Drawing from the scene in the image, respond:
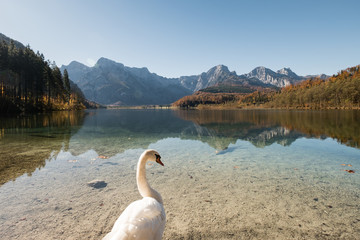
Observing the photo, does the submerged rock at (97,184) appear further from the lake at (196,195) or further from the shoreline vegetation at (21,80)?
the shoreline vegetation at (21,80)

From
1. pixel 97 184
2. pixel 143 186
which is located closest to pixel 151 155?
pixel 143 186

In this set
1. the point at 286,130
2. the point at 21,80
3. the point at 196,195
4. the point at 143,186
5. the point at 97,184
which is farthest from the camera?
the point at 21,80

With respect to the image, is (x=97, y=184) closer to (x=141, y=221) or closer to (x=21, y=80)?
(x=141, y=221)

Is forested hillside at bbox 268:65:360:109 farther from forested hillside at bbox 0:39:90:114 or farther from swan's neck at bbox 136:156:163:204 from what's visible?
forested hillside at bbox 0:39:90:114

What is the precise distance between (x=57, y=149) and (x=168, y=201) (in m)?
14.1

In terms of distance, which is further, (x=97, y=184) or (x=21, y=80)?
(x=21, y=80)

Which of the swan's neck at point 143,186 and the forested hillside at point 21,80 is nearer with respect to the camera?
the swan's neck at point 143,186

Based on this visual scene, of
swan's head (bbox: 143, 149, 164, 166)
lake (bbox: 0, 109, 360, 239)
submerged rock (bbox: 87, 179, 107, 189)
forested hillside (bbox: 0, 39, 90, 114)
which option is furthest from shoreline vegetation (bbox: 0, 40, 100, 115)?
swan's head (bbox: 143, 149, 164, 166)

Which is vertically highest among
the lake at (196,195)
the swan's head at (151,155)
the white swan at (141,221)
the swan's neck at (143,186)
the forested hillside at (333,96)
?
the forested hillside at (333,96)

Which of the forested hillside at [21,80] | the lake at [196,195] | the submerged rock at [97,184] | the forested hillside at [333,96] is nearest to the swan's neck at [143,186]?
the lake at [196,195]

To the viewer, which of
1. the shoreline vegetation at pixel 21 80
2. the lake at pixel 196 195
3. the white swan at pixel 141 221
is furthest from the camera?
the shoreline vegetation at pixel 21 80

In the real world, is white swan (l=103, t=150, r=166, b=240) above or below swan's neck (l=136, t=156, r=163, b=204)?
Result: below

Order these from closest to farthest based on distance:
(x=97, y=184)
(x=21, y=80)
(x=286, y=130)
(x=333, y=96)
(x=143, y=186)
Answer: (x=143, y=186)
(x=97, y=184)
(x=286, y=130)
(x=21, y=80)
(x=333, y=96)

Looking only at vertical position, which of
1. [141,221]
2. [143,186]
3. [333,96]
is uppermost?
[333,96]
